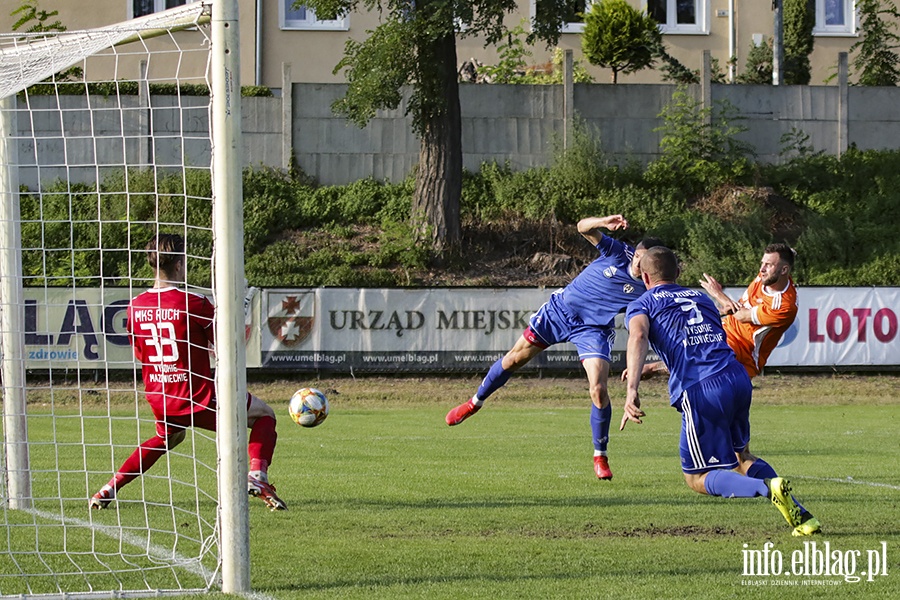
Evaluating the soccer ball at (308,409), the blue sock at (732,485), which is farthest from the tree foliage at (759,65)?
the blue sock at (732,485)

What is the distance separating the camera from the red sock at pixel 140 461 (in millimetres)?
→ 7895

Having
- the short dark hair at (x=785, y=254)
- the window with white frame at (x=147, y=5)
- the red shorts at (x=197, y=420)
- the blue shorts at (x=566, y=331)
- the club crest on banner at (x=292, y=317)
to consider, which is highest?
the window with white frame at (x=147, y=5)

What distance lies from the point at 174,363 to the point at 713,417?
359 centimetres

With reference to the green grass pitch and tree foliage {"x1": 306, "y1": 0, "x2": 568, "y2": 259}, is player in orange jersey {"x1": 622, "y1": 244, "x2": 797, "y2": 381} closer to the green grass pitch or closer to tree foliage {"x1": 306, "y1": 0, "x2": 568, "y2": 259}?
the green grass pitch

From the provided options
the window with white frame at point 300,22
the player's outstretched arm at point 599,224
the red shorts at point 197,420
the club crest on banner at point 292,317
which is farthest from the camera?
the window with white frame at point 300,22

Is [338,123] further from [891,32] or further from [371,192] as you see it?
[891,32]

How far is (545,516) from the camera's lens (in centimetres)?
790

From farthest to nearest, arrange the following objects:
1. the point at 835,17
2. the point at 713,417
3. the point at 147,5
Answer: the point at 835,17
the point at 147,5
the point at 713,417

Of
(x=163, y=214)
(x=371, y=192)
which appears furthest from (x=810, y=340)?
(x=163, y=214)

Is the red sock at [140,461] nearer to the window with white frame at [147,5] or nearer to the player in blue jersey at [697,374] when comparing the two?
the player in blue jersey at [697,374]

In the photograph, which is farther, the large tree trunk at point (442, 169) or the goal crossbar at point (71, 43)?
the large tree trunk at point (442, 169)

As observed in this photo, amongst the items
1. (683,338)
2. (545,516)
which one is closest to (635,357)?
(683,338)

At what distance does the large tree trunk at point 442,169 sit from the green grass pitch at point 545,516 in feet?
28.3

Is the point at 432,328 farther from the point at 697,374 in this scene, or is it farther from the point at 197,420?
the point at 697,374
